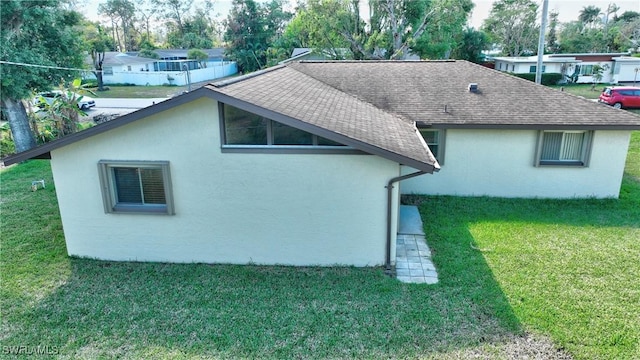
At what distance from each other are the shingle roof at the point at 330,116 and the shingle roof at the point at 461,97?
4.86ft

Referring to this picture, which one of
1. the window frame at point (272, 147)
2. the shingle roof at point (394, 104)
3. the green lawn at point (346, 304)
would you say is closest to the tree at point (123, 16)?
the shingle roof at point (394, 104)

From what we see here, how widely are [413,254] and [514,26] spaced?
5511 centimetres

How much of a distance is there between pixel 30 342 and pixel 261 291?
351 centimetres

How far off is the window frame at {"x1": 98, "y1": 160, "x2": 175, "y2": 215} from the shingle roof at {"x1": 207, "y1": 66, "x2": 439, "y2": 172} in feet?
6.54

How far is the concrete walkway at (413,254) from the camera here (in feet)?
25.5

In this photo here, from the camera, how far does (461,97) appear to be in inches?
501

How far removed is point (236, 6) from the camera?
2106 inches

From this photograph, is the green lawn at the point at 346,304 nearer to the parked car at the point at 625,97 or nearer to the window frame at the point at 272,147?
the window frame at the point at 272,147

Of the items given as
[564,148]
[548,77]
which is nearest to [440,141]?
[564,148]

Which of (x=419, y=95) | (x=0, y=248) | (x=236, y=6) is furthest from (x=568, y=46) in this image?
(x=0, y=248)

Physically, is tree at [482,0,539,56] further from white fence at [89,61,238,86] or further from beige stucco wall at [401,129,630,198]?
beige stucco wall at [401,129,630,198]

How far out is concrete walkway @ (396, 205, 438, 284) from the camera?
306 inches

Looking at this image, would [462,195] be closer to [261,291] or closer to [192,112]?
[261,291]
